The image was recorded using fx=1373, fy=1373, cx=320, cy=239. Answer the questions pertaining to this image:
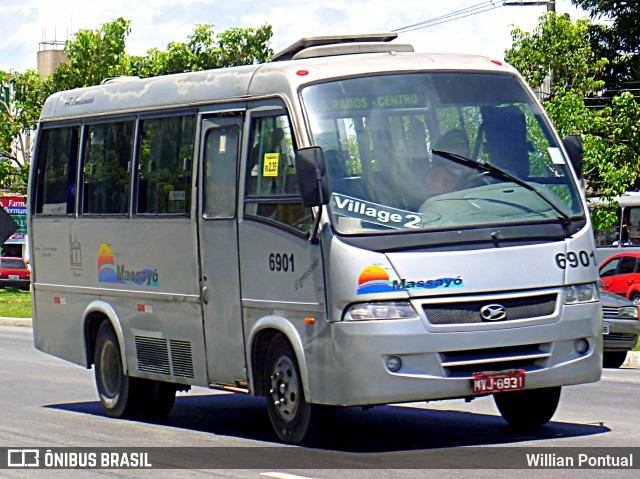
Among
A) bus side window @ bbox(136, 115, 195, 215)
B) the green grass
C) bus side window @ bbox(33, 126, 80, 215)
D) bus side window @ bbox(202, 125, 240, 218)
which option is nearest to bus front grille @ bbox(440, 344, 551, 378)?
bus side window @ bbox(202, 125, 240, 218)

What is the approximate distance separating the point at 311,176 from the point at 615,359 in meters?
10.7

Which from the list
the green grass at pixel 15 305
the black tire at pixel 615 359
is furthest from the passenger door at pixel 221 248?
the green grass at pixel 15 305

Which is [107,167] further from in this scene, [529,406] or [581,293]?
[581,293]

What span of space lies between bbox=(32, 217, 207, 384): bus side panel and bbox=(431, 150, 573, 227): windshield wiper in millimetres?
2579

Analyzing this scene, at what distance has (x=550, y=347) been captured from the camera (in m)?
9.70

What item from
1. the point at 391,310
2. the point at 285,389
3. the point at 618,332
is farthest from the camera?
the point at 618,332

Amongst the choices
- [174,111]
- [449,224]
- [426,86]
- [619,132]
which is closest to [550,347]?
[449,224]

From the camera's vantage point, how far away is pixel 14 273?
5894 cm

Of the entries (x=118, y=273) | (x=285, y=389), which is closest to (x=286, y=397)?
(x=285, y=389)

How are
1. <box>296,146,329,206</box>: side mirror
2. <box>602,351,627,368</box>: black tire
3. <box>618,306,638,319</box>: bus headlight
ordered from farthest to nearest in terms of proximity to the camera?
<box>618,306,638,319</box>: bus headlight, <box>602,351,627,368</box>: black tire, <box>296,146,329,206</box>: side mirror

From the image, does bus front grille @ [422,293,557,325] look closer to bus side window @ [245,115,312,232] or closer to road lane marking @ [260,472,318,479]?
bus side window @ [245,115,312,232]

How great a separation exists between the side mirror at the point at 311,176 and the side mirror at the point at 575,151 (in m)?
2.17

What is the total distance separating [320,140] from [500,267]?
1.58 metres

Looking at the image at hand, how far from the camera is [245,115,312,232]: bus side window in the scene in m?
10.1
